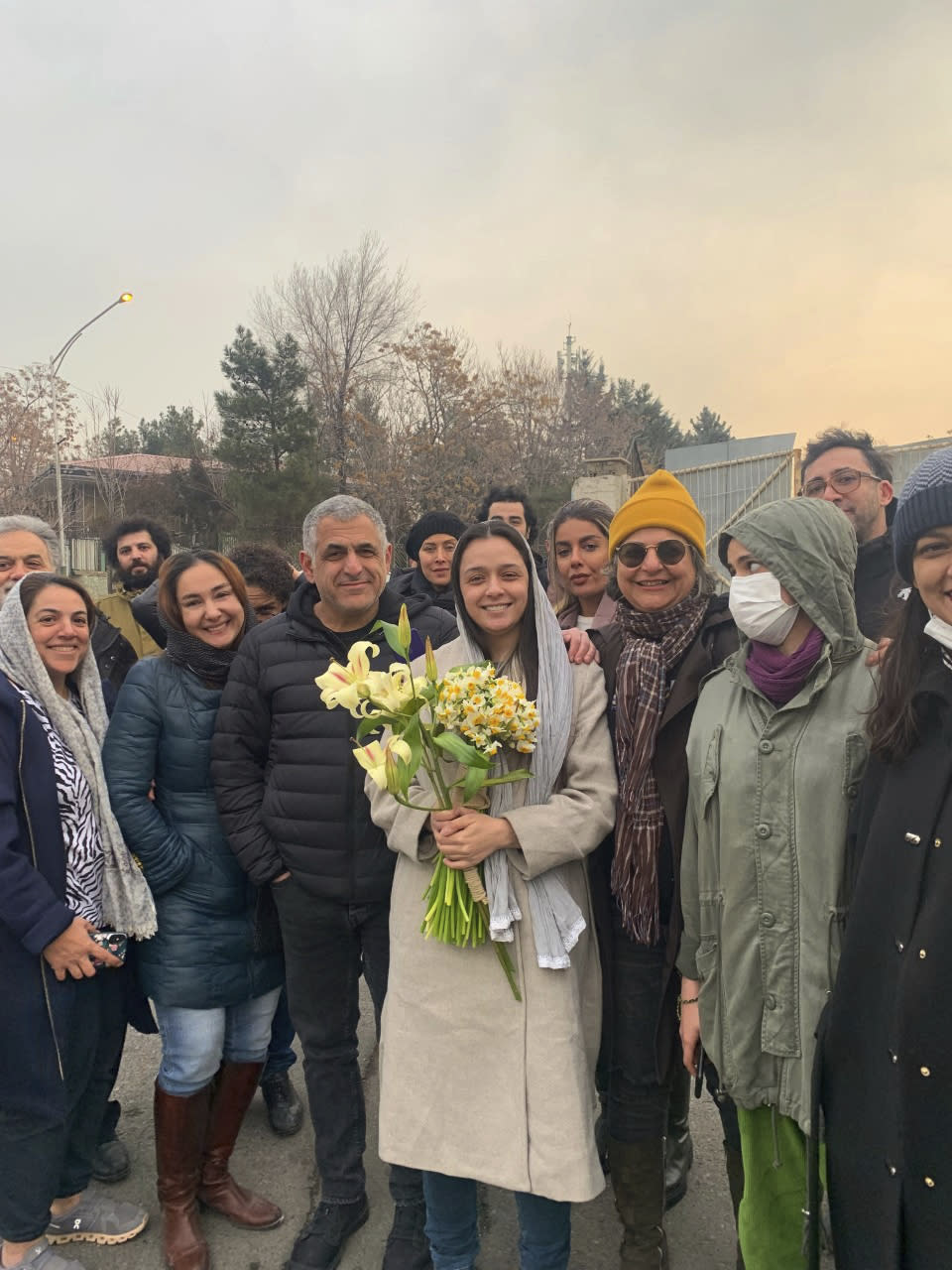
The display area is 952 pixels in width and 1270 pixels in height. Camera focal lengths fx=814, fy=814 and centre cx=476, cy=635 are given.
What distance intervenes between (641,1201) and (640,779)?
1314 mm

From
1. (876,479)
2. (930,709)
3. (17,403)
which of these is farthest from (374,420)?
(930,709)

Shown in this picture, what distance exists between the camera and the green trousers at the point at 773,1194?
6.77 ft

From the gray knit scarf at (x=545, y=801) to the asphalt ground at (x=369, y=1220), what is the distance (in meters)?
1.21

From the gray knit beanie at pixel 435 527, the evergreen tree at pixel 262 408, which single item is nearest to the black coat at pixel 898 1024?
the gray knit beanie at pixel 435 527

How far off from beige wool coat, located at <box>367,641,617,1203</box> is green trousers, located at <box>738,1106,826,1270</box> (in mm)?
406

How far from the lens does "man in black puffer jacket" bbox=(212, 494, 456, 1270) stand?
268 cm

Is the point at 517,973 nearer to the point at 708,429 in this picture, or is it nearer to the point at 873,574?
the point at 873,574

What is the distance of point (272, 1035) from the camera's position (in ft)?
11.8

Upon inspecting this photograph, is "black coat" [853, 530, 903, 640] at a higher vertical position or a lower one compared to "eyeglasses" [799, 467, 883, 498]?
lower

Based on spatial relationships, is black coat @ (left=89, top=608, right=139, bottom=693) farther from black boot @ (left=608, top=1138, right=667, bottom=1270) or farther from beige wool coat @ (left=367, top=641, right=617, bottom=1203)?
black boot @ (left=608, top=1138, right=667, bottom=1270)

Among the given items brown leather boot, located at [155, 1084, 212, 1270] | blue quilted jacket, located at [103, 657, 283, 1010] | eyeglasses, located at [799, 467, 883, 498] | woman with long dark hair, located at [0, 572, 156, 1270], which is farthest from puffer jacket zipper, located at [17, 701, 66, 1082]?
eyeglasses, located at [799, 467, 883, 498]

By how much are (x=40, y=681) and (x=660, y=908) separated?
2.10 metres

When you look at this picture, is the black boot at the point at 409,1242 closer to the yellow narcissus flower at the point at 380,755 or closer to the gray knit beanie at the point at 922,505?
the yellow narcissus flower at the point at 380,755

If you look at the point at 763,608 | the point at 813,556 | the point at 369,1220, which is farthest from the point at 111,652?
the point at 813,556
